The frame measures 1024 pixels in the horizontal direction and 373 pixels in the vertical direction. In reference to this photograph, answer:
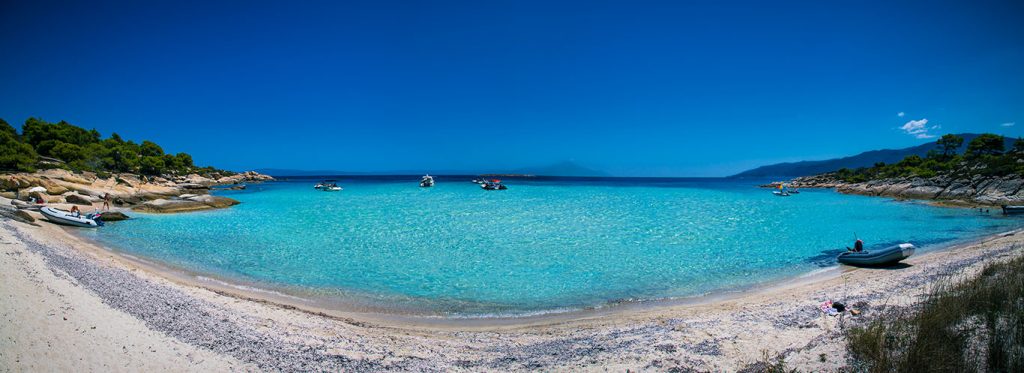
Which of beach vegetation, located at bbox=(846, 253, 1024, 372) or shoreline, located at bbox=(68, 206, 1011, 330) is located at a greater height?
beach vegetation, located at bbox=(846, 253, 1024, 372)

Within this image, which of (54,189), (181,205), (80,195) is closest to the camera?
(80,195)

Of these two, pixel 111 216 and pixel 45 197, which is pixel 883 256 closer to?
pixel 111 216

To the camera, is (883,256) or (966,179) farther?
(966,179)

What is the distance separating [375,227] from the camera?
898 inches

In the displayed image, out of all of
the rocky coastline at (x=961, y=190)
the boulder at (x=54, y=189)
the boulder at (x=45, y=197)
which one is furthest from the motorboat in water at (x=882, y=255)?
the boulder at (x=54, y=189)

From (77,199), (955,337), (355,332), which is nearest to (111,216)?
(77,199)

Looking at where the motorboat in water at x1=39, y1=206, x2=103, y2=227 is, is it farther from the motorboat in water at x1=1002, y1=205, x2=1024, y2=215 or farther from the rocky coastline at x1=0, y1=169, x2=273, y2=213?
the motorboat in water at x1=1002, y1=205, x2=1024, y2=215

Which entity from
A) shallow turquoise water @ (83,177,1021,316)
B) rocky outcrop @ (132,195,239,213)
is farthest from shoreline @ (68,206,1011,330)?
rocky outcrop @ (132,195,239,213)

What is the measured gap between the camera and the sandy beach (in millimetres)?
6090

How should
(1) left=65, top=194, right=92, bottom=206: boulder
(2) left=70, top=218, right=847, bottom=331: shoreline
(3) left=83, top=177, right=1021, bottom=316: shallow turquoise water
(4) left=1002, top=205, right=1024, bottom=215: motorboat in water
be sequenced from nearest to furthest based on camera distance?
(2) left=70, top=218, right=847, bottom=331: shoreline
(3) left=83, top=177, right=1021, bottom=316: shallow turquoise water
(4) left=1002, top=205, right=1024, bottom=215: motorboat in water
(1) left=65, top=194, right=92, bottom=206: boulder

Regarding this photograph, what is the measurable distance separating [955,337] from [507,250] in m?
13.2

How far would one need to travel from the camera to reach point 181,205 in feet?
98.7

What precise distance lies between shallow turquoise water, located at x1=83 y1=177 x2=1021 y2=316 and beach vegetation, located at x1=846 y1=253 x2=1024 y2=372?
17.9 ft

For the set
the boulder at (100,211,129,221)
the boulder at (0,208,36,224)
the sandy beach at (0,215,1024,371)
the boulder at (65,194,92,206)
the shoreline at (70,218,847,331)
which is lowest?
the shoreline at (70,218,847,331)
